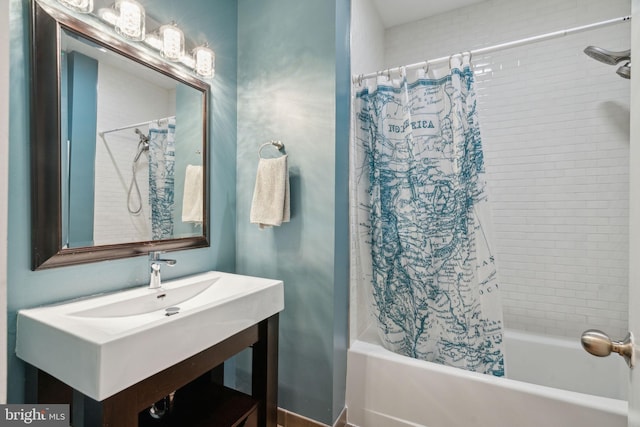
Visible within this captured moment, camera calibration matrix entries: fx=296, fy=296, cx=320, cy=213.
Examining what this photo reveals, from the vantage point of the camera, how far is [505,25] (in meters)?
2.10

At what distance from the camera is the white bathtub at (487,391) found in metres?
1.20

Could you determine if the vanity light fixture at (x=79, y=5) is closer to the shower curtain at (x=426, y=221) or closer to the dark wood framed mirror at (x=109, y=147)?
the dark wood framed mirror at (x=109, y=147)

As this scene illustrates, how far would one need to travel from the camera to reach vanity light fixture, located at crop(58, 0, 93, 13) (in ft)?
3.37

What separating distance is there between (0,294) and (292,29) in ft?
5.40

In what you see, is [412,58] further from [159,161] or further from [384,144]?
[159,161]

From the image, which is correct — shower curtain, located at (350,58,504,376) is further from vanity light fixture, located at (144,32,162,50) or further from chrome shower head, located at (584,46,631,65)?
vanity light fixture, located at (144,32,162,50)

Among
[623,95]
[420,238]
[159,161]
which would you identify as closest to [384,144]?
[420,238]

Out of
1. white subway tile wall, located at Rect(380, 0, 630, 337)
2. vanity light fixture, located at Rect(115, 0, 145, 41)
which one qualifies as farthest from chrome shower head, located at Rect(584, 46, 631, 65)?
vanity light fixture, located at Rect(115, 0, 145, 41)

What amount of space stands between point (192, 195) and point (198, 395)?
930 mm

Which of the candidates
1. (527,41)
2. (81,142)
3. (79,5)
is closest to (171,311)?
(81,142)

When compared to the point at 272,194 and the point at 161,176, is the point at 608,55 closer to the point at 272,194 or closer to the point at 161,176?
the point at 272,194

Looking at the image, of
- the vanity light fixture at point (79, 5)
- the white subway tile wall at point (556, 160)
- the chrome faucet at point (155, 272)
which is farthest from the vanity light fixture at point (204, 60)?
the white subway tile wall at point (556, 160)

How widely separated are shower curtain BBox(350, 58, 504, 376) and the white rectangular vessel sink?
703mm

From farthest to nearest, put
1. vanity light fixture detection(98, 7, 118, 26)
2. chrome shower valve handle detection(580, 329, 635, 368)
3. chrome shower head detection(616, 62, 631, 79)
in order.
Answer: chrome shower head detection(616, 62, 631, 79), vanity light fixture detection(98, 7, 118, 26), chrome shower valve handle detection(580, 329, 635, 368)
